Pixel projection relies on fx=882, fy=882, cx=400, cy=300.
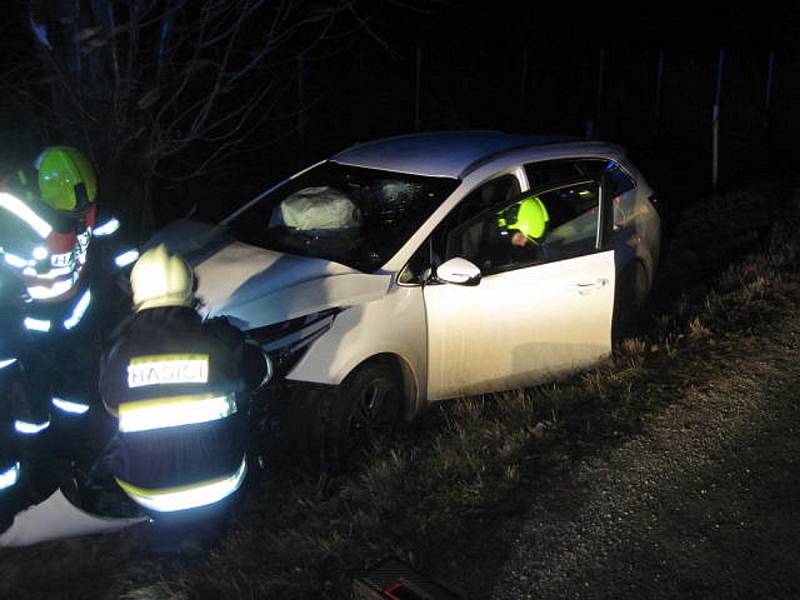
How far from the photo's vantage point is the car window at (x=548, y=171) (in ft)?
18.1

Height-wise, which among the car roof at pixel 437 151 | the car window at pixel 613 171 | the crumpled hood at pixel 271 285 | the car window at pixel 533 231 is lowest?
the crumpled hood at pixel 271 285

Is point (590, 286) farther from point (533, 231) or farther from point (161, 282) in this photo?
point (161, 282)

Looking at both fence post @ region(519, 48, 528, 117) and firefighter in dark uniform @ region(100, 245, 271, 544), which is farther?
fence post @ region(519, 48, 528, 117)

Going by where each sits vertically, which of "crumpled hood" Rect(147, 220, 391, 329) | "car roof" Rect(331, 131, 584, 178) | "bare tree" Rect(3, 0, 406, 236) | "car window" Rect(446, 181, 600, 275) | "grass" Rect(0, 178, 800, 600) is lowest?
"grass" Rect(0, 178, 800, 600)

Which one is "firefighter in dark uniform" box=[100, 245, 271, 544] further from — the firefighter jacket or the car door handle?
the car door handle

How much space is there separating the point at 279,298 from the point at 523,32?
16.6m

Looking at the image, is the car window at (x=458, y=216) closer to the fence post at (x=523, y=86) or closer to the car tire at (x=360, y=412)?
the car tire at (x=360, y=412)

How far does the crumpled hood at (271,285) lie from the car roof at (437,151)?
1.03 metres

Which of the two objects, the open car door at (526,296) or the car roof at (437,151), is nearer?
the open car door at (526,296)

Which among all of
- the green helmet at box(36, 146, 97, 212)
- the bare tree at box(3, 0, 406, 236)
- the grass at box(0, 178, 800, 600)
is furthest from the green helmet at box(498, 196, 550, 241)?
the green helmet at box(36, 146, 97, 212)

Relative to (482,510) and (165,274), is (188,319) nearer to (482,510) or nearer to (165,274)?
(165,274)

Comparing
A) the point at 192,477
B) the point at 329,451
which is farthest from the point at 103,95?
the point at 192,477

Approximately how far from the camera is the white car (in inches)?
174

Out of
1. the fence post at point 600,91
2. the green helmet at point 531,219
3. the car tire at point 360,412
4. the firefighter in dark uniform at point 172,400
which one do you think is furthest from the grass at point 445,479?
the fence post at point 600,91
